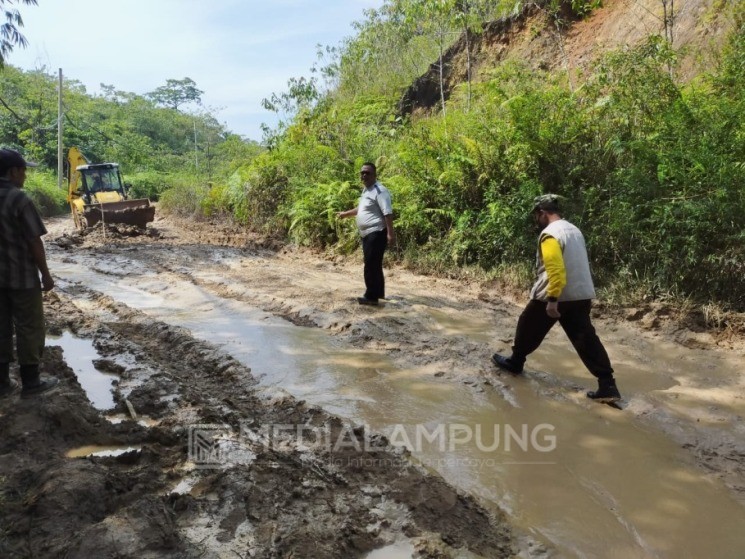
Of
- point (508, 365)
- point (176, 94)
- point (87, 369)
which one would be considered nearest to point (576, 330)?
point (508, 365)

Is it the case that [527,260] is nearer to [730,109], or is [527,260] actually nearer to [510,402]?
[730,109]

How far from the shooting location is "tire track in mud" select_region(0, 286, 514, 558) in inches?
99.5

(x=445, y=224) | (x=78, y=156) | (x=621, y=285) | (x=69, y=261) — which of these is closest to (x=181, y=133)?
(x=78, y=156)

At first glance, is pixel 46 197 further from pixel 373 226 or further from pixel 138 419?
pixel 138 419

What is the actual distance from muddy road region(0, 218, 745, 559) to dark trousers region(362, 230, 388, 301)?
36 cm

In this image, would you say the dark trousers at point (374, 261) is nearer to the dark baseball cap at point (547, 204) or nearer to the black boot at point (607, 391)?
the dark baseball cap at point (547, 204)

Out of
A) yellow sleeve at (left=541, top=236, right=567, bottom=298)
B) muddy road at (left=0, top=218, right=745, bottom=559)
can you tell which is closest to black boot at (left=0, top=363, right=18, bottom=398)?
muddy road at (left=0, top=218, right=745, bottom=559)

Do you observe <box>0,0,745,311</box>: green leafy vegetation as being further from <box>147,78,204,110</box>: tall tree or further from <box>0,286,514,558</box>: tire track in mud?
<box>147,78,204,110</box>: tall tree

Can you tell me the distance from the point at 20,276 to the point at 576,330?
4.39 meters

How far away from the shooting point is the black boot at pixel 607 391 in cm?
433

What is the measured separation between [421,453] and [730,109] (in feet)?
18.8

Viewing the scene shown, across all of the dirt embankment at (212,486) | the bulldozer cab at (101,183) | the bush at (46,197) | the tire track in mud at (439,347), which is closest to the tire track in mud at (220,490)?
the dirt embankment at (212,486)

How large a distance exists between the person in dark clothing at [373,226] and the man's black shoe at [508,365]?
241 centimetres

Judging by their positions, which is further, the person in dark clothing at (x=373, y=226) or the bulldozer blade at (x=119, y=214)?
the bulldozer blade at (x=119, y=214)
